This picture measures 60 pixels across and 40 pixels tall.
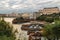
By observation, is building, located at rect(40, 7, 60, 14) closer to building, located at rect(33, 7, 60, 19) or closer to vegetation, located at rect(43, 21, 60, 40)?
building, located at rect(33, 7, 60, 19)

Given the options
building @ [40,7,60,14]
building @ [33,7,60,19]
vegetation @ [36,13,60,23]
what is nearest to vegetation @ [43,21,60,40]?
vegetation @ [36,13,60,23]

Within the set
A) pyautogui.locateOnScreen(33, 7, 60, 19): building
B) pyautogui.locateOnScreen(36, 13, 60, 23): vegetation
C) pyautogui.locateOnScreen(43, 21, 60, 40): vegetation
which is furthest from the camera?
pyautogui.locateOnScreen(33, 7, 60, 19): building

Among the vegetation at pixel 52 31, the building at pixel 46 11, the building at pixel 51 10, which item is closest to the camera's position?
the vegetation at pixel 52 31

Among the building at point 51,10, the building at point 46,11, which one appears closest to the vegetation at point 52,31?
the building at point 46,11

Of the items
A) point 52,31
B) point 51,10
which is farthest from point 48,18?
point 51,10

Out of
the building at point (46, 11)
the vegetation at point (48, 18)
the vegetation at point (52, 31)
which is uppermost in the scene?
the building at point (46, 11)

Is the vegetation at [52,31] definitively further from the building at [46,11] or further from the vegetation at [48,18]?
the building at [46,11]

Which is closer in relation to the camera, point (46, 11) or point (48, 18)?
point (48, 18)

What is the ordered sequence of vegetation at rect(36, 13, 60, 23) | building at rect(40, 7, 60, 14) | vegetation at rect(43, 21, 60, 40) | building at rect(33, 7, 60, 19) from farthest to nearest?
1. building at rect(40, 7, 60, 14)
2. building at rect(33, 7, 60, 19)
3. vegetation at rect(36, 13, 60, 23)
4. vegetation at rect(43, 21, 60, 40)

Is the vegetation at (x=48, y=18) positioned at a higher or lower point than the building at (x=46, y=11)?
lower

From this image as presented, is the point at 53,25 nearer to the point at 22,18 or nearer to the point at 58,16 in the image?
the point at 58,16

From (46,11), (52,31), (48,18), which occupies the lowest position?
(52,31)

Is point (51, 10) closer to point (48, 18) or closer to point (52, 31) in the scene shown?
point (48, 18)

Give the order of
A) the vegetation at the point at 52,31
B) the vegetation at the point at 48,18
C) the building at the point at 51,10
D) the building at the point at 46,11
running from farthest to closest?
the building at the point at 51,10
the building at the point at 46,11
the vegetation at the point at 48,18
the vegetation at the point at 52,31
